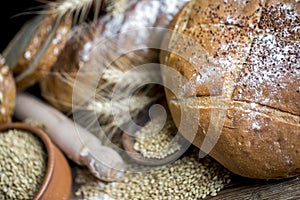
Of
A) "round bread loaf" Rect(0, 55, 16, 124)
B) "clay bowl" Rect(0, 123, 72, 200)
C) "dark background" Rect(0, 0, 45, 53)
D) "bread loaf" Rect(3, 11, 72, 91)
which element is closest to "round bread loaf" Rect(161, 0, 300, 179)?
"clay bowl" Rect(0, 123, 72, 200)

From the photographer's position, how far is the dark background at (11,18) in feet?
8.10

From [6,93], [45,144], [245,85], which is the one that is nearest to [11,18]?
[6,93]

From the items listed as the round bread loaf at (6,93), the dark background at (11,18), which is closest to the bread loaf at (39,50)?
the round bread loaf at (6,93)

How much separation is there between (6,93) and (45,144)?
395mm

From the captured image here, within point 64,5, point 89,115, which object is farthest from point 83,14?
point 89,115

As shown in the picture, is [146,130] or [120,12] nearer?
[146,130]

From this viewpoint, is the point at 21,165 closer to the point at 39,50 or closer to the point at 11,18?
the point at 39,50

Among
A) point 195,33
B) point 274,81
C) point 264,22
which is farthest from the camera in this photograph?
point 195,33

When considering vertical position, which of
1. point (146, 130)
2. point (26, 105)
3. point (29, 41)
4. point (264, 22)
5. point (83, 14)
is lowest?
point (26, 105)

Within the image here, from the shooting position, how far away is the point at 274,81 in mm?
1519

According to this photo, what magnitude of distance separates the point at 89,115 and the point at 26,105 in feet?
1.18

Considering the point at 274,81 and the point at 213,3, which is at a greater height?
the point at 213,3

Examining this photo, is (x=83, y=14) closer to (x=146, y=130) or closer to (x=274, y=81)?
(x=146, y=130)

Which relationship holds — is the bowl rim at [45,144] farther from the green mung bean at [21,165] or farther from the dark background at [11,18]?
the dark background at [11,18]
